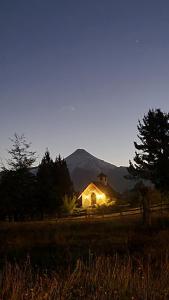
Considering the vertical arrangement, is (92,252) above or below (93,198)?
below

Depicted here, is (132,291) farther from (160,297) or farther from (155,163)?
(155,163)

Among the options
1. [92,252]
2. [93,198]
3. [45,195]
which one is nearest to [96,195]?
[93,198]

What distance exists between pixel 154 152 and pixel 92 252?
2350 cm

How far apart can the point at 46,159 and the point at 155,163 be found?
109ft

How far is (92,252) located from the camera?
18.9 meters

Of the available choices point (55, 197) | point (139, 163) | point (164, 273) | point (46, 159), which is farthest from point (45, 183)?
point (164, 273)

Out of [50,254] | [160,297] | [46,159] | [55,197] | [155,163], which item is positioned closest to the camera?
[160,297]

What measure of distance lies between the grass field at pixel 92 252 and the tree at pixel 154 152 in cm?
1055

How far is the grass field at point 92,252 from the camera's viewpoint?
7.32 m

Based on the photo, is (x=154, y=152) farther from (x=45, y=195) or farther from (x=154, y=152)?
(x=45, y=195)

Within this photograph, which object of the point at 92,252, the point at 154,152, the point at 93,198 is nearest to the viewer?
the point at 92,252

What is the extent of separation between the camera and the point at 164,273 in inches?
305

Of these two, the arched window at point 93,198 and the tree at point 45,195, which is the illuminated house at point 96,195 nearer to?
the arched window at point 93,198

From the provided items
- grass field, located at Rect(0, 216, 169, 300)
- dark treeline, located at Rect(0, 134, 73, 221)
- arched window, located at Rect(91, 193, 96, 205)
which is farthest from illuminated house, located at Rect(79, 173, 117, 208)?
grass field, located at Rect(0, 216, 169, 300)
